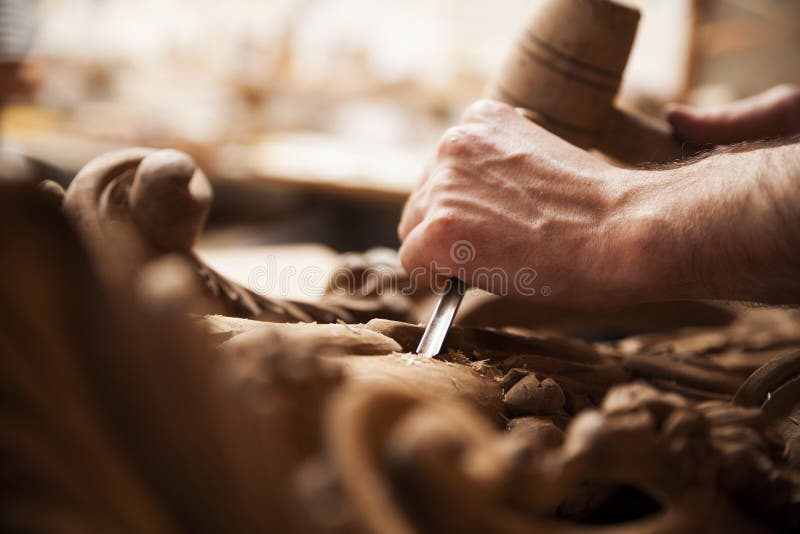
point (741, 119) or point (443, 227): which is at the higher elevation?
point (741, 119)

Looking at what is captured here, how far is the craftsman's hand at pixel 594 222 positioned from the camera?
72cm

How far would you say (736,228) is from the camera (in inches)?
28.4

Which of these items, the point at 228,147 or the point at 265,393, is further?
the point at 228,147

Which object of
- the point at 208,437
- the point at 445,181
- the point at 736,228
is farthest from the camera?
the point at 445,181

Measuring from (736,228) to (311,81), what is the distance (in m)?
3.24

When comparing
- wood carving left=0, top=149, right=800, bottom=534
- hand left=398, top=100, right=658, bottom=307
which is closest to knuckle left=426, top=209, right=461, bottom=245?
hand left=398, top=100, right=658, bottom=307

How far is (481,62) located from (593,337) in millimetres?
2025

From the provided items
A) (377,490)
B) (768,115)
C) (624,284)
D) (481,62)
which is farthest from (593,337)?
(481,62)

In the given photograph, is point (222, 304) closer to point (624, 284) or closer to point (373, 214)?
point (624, 284)

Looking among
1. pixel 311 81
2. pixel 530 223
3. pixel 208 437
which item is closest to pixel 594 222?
pixel 530 223

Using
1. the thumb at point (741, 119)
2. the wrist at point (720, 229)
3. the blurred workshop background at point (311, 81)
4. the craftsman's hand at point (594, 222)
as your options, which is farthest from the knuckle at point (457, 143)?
the blurred workshop background at point (311, 81)

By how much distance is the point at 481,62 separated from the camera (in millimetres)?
3562

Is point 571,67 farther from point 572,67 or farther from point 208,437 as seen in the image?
point 208,437

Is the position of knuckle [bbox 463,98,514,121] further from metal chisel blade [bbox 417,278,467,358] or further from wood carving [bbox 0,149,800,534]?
wood carving [bbox 0,149,800,534]
